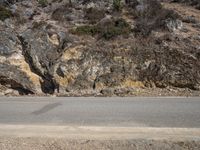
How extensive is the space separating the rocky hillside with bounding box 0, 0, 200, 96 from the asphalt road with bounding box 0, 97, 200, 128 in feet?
11.4

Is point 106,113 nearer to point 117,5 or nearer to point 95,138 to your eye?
point 95,138

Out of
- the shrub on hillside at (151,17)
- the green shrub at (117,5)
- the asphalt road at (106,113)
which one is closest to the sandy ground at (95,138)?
the asphalt road at (106,113)

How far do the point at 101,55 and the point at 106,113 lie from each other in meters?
8.17

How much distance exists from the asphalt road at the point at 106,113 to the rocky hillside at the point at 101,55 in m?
3.46

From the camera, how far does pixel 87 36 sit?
2106cm

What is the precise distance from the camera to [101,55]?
61.0ft

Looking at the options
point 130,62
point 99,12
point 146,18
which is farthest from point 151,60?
point 99,12

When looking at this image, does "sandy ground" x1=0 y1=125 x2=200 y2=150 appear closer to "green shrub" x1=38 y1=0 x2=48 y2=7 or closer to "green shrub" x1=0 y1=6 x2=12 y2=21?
"green shrub" x1=0 y1=6 x2=12 y2=21

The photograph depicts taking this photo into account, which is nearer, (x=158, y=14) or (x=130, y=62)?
(x=130, y=62)

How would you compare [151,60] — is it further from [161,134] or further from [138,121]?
[161,134]

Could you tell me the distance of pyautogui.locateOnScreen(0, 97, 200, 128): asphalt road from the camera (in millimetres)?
9414

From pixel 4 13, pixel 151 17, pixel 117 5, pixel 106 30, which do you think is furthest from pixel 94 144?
pixel 117 5

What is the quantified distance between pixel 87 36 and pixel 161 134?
538 inches

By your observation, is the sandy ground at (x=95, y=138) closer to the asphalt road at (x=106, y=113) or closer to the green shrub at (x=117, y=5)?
the asphalt road at (x=106, y=113)
